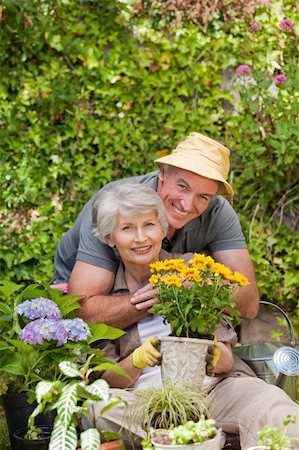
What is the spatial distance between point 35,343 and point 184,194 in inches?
35.9

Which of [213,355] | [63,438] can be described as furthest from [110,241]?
[63,438]

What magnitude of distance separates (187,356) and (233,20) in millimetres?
3023

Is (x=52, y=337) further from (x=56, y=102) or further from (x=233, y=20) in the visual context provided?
(x=233, y=20)

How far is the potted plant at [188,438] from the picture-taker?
2.54m

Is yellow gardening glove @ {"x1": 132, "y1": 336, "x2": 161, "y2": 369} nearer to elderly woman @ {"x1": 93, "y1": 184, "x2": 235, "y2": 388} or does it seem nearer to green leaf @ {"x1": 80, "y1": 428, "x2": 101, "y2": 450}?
elderly woman @ {"x1": 93, "y1": 184, "x2": 235, "y2": 388}

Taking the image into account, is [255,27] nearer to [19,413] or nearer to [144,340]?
[144,340]

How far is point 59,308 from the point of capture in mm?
3307

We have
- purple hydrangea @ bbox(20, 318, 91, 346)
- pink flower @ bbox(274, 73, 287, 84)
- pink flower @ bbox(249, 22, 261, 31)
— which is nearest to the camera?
purple hydrangea @ bbox(20, 318, 91, 346)

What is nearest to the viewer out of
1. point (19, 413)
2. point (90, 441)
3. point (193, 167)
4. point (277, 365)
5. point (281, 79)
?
point (90, 441)

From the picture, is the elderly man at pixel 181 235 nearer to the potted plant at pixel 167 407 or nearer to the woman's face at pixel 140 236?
the woman's face at pixel 140 236

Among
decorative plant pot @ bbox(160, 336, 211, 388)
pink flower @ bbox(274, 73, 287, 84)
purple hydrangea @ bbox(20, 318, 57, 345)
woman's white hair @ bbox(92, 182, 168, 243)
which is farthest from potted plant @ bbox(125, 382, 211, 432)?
pink flower @ bbox(274, 73, 287, 84)

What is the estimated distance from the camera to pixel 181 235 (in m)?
3.71

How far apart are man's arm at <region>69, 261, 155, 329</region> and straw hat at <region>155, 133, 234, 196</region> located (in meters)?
0.52

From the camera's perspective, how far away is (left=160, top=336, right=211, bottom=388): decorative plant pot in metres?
2.89
